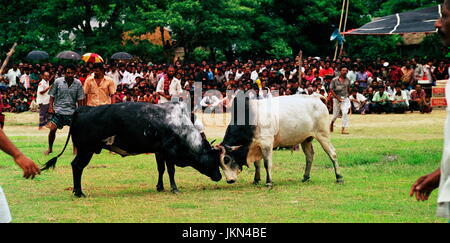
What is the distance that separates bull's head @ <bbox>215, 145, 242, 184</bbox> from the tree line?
911 inches

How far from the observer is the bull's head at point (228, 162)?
1213 centimetres

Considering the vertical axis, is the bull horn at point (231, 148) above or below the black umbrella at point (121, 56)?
below

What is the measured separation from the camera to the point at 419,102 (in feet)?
90.3

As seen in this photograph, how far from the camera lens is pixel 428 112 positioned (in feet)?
89.2

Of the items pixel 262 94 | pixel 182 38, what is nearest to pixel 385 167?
pixel 262 94

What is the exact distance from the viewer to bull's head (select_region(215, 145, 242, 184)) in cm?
1213

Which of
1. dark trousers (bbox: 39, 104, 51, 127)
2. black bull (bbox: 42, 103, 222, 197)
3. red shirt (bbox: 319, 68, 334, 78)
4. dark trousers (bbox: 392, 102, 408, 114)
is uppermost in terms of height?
red shirt (bbox: 319, 68, 334, 78)

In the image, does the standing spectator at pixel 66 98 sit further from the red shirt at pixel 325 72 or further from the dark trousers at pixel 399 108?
the red shirt at pixel 325 72

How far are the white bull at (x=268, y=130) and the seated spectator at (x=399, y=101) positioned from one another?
49.3 ft

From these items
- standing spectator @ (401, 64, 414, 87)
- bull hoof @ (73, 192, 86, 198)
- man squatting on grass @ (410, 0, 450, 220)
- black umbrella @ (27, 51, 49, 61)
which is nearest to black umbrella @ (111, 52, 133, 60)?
black umbrella @ (27, 51, 49, 61)

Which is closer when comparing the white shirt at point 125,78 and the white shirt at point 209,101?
the white shirt at point 209,101

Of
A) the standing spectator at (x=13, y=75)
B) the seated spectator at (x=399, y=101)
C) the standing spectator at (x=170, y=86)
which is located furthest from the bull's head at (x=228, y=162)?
the standing spectator at (x=13, y=75)

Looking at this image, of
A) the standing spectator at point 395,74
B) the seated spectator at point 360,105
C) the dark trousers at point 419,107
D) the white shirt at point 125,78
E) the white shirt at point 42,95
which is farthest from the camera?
the white shirt at point 125,78

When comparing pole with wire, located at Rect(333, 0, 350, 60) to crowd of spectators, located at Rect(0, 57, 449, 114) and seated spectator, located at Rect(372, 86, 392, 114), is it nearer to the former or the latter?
crowd of spectators, located at Rect(0, 57, 449, 114)
